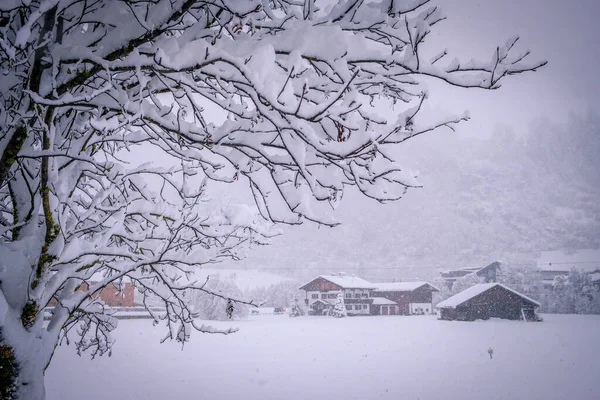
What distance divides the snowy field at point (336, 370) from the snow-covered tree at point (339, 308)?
25.2 m

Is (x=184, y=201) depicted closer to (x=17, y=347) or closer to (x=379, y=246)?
(x=17, y=347)

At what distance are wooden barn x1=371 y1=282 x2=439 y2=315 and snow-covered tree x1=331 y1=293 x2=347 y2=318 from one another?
7.66 m

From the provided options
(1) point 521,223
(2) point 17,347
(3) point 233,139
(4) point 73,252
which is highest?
(1) point 521,223

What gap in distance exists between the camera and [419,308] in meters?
53.2

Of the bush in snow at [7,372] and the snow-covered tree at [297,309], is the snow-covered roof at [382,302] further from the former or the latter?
the bush in snow at [7,372]

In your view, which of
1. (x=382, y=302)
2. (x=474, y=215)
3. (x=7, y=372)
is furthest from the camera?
(x=474, y=215)

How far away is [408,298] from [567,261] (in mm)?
41802

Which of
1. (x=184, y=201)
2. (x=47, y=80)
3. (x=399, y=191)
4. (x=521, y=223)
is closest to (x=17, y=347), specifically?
(x=184, y=201)

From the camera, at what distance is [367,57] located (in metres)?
1.87

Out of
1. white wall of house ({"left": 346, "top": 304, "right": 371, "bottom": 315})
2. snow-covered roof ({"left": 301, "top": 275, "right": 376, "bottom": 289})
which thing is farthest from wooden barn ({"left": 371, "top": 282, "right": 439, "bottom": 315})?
snow-covered roof ({"left": 301, "top": 275, "right": 376, "bottom": 289})

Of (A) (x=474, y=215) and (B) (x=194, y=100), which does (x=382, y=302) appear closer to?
(B) (x=194, y=100)

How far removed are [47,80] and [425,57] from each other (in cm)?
232

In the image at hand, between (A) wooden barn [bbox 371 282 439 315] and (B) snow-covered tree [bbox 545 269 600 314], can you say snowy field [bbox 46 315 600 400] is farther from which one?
(A) wooden barn [bbox 371 282 439 315]

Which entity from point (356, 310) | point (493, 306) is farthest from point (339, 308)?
point (493, 306)
